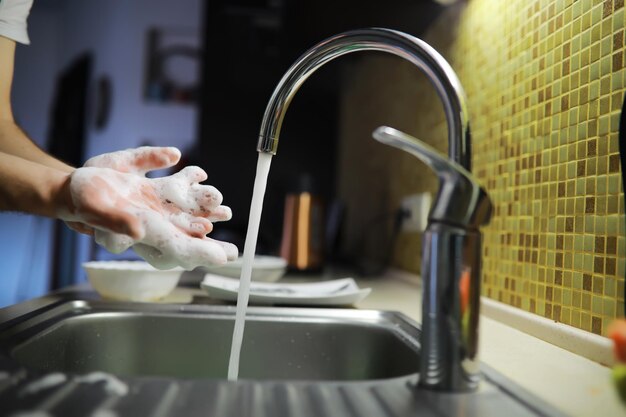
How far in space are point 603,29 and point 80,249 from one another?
388 centimetres

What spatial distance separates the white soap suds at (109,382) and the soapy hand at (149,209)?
121 mm

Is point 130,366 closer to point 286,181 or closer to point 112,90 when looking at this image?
point 286,181

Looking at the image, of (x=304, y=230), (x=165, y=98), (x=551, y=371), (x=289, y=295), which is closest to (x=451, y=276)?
(x=551, y=371)

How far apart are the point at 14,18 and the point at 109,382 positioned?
743 mm

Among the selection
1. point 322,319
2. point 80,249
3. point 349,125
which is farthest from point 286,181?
point 80,249

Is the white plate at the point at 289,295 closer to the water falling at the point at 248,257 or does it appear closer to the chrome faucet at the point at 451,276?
the water falling at the point at 248,257

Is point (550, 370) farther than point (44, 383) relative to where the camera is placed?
Yes

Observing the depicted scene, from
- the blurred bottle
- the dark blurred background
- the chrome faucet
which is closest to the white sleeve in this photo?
the chrome faucet

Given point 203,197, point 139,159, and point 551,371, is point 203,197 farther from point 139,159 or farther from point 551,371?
point 551,371

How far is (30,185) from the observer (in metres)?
0.56

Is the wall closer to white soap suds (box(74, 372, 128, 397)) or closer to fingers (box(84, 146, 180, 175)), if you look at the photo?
fingers (box(84, 146, 180, 175))

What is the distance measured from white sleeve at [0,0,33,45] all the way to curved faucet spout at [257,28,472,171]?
0.54m

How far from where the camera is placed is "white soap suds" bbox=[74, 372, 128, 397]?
1.47ft

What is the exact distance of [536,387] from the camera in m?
0.52
